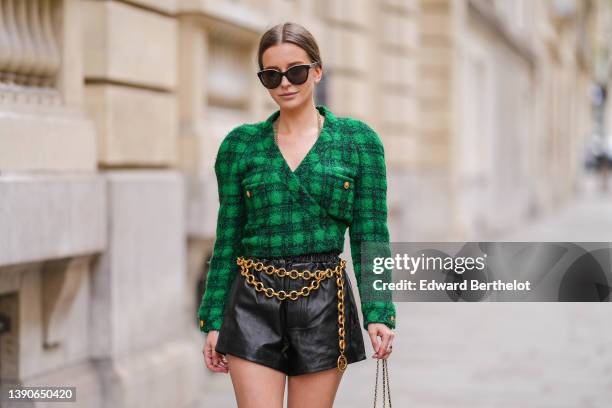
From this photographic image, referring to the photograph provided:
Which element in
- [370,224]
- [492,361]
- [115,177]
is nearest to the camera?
[370,224]

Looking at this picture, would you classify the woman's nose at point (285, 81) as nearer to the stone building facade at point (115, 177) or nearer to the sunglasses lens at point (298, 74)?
the sunglasses lens at point (298, 74)

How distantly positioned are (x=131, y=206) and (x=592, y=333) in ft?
16.3

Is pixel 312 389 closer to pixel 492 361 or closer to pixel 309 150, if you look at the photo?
pixel 309 150

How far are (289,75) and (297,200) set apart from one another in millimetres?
379

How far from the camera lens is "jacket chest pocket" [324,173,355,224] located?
303 cm

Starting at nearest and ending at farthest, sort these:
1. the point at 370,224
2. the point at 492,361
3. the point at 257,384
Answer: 1. the point at 257,384
2. the point at 370,224
3. the point at 492,361

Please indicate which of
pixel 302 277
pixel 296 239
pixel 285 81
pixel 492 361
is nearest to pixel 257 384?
pixel 302 277

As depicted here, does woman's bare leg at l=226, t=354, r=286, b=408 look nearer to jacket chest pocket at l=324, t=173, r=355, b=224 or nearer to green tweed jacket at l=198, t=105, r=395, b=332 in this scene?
green tweed jacket at l=198, t=105, r=395, b=332

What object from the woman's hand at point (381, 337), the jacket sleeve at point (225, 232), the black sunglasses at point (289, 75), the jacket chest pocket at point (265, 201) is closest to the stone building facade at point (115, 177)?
the jacket sleeve at point (225, 232)

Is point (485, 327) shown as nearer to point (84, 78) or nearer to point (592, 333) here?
point (592, 333)

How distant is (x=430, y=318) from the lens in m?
10.0

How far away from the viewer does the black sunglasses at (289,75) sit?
3006mm

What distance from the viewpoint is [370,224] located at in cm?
309

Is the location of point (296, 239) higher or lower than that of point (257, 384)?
higher
